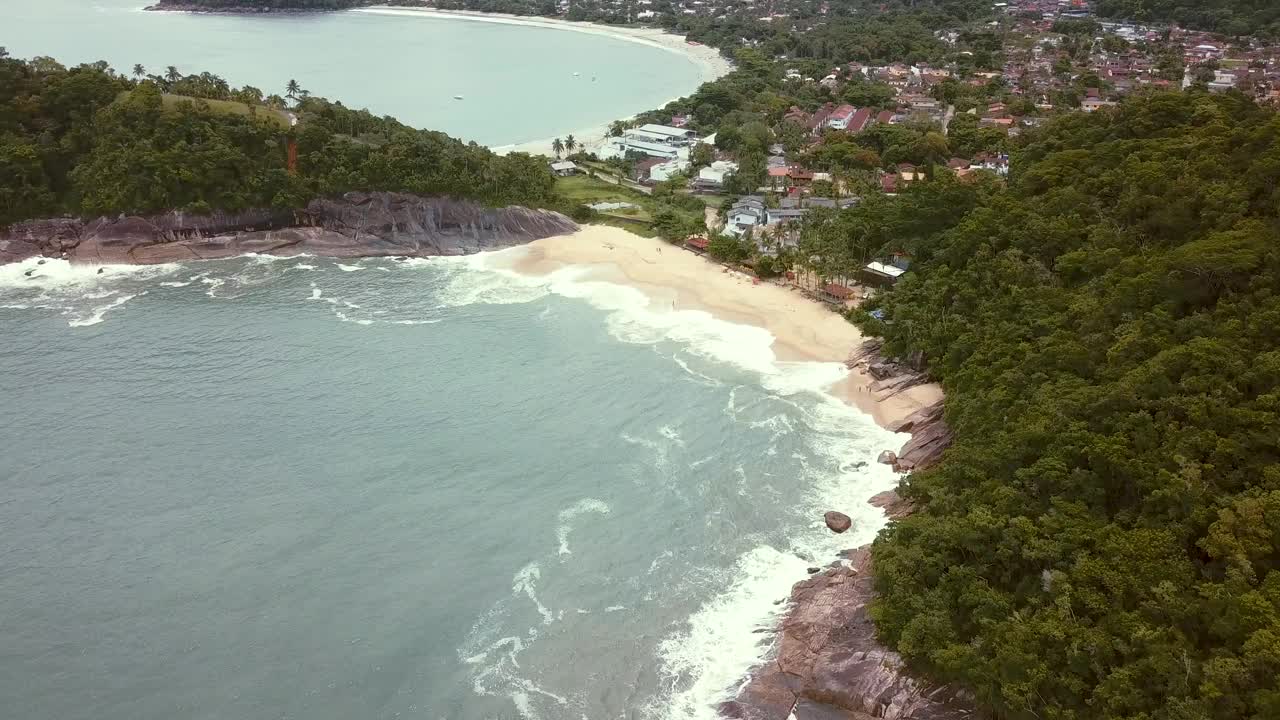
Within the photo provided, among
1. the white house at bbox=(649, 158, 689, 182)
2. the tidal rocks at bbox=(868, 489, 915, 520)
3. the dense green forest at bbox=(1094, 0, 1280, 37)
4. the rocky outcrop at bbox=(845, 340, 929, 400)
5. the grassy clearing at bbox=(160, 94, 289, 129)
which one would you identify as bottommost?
the tidal rocks at bbox=(868, 489, 915, 520)

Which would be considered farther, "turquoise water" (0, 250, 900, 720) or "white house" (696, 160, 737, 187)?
"white house" (696, 160, 737, 187)

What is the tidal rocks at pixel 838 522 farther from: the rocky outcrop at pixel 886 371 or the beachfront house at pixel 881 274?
the beachfront house at pixel 881 274

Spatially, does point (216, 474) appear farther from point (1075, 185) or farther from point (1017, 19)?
point (1017, 19)

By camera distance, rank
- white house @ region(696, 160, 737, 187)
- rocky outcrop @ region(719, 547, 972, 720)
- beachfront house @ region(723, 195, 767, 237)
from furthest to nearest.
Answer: white house @ region(696, 160, 737, 187) < beachfront house @ region(723, 195, 767, 237) < rocky outcrop @ region(719, 547, 972, 720)

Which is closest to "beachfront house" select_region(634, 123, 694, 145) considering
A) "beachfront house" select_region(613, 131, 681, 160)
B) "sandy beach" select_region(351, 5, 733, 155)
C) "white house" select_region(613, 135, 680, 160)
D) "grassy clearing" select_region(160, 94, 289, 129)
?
"beachfront house" select_region(613, 131, 681, 160)

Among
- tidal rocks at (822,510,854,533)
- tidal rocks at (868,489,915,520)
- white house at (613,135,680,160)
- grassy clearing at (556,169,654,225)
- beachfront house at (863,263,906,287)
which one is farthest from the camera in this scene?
white house at (613,135,680,160)

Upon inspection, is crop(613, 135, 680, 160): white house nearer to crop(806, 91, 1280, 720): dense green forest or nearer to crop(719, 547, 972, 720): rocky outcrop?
crop(806, 91, 1280, 720): dense green forest

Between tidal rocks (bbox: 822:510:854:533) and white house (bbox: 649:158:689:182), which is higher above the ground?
white house (bbox: 649:158:689:182)
